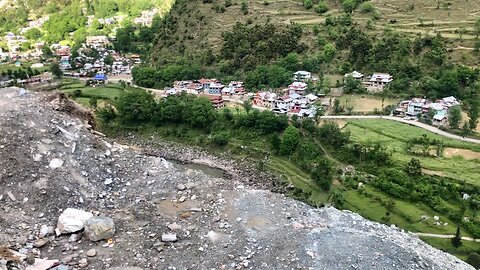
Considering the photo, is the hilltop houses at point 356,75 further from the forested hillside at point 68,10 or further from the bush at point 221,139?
the forested hillside at point 68,10

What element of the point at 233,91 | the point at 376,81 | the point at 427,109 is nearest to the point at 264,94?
the point at 233,91

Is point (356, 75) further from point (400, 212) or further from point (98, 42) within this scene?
point (98, 42)

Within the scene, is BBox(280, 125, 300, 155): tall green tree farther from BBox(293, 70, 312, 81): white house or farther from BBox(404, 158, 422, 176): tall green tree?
BBox(293, 70, 312, 81): white house

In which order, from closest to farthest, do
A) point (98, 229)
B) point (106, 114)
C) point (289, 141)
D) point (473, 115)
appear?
1. point (98, 229)
2. point (289, 141)
3. point (473, 115)
4. point (106, 114)

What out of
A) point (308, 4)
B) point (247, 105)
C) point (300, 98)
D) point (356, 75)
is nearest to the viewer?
point (247, 105)

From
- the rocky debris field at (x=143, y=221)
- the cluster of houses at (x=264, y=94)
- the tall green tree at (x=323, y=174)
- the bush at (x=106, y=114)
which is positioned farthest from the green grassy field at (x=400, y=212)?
the bush at (x=106, y=114)

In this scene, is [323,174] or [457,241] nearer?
[457,241]

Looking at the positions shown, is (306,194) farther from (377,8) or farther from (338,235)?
(377,8)
